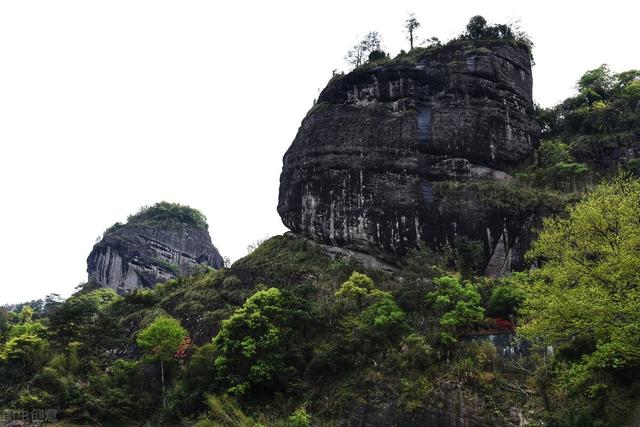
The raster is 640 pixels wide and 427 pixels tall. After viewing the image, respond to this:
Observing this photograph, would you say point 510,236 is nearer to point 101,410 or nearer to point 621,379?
point 621,379

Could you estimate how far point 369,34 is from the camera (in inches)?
1750

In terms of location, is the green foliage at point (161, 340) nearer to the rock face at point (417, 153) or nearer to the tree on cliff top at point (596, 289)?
the rock face at point (417, 153)

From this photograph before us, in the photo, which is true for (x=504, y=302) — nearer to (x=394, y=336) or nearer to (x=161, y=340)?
(x=394, y=336)

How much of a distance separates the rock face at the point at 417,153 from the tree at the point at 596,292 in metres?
14.8

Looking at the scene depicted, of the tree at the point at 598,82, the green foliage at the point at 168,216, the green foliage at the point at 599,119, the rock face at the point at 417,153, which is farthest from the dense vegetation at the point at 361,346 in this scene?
the green foliage at the point at 168,216

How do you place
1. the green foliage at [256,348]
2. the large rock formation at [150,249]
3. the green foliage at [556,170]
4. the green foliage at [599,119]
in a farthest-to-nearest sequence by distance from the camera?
the large rock formation at [150,249] → the green foliage at [599,119] → the green foliage at [556,170] → the green foliage at [256,348]

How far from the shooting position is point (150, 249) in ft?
219

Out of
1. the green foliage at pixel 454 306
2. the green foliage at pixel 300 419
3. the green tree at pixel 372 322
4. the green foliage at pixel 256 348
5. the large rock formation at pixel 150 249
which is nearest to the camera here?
the green foliage at pixel 300 419

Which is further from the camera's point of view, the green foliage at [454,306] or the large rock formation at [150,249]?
the large rock formation at [150,249]

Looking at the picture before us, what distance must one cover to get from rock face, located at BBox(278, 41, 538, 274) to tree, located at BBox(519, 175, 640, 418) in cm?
1476

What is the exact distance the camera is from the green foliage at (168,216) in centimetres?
7031

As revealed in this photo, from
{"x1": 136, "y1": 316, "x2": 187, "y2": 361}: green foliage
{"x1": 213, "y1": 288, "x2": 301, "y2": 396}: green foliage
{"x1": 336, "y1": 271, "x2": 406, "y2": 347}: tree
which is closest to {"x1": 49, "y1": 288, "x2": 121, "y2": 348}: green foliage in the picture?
{"x1": 136, "y1": 316, "x2": 187, "y2": 361}: green foliage

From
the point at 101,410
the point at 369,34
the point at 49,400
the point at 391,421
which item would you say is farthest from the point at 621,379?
the point at 369,34

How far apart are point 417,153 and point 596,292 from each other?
2153cm
